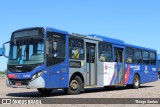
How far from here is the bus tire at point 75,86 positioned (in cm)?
1675

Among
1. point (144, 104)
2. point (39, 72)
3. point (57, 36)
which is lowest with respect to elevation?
point (144, 104)

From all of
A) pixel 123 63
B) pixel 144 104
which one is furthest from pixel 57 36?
pixel 123 63

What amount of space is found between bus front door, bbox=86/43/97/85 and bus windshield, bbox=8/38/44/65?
3680 millimetres

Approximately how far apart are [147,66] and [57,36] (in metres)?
11.4

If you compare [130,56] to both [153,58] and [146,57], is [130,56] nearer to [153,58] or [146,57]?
[146,57]

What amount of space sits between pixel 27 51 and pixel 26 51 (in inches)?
2.1

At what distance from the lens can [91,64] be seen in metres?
18.5

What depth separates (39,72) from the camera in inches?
586

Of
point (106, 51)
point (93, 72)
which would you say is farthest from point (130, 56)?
point (93, 72)

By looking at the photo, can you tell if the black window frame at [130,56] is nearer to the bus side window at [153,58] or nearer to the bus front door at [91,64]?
the bus side window at [153,58]

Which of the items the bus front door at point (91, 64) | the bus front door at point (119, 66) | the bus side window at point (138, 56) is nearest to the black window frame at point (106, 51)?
the bus front door at point (91, 64)

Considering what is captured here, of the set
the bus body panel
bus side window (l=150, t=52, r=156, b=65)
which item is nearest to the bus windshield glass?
the bus body panel

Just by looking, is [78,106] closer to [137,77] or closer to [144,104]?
[144,104]

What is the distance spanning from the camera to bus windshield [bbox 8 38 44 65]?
15094 mm
